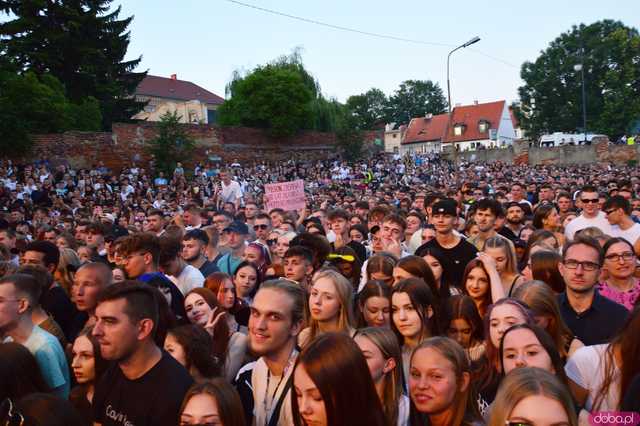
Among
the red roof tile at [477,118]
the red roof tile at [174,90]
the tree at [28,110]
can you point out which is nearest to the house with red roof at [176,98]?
the red roof tile at [174,90]

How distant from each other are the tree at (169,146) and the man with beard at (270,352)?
72.5 ft

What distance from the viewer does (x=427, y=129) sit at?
254ft

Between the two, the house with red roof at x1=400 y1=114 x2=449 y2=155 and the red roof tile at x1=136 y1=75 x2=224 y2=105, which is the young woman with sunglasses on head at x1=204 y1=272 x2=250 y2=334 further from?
the red roof tile at x1=136 y1=75 x2=224 y2=105

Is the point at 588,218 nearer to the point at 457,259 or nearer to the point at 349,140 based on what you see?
the point at 457,259

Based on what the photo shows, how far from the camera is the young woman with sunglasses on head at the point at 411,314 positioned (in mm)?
3885

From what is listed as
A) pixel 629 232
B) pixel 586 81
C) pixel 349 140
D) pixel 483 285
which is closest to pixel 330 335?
pixel 483 285

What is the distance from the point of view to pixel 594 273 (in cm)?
403

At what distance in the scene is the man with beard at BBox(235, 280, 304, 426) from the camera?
3.01m

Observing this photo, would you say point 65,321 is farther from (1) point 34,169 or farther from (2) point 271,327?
(1) point 34,169

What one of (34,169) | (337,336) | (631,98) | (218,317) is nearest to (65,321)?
(218,317)

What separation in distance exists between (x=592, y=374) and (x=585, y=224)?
16.8ft

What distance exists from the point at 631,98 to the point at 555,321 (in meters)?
60.1

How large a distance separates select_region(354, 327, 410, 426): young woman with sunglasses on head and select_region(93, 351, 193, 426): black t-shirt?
950mm

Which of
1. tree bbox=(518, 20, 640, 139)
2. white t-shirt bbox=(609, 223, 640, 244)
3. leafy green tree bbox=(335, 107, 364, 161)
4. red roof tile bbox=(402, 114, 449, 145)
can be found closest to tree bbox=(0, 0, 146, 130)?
leafy green tree bbox=(335, 107, 364, 161)
